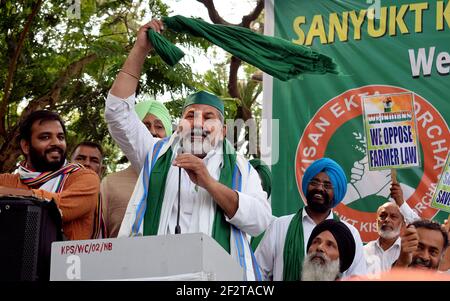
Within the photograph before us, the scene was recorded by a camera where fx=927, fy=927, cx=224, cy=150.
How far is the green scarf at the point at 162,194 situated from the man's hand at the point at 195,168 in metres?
0.19

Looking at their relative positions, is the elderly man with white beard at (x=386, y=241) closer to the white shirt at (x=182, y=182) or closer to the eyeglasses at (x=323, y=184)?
the eyeglasses at (x=323, y=184)

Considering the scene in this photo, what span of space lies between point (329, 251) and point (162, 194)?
0.98m

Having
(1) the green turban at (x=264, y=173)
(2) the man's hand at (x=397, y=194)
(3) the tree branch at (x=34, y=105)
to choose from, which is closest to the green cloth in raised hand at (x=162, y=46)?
(1) the green turban at (x=264, y=173)

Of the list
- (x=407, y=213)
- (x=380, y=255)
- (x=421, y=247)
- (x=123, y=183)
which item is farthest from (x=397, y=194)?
(x=123, y=183)

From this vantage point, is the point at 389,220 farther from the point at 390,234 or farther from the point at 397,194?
the point at 397,194

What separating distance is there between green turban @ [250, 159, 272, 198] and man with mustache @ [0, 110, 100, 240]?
1557 mm

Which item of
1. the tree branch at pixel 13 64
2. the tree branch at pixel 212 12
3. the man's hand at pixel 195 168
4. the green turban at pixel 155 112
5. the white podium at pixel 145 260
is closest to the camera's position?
the white podium at pixel 145 260

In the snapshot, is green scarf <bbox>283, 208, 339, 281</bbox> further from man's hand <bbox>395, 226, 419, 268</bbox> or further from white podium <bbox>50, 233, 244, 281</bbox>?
white podium <bbox>50, 233, 244, 281</bbox>

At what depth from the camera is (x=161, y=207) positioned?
4223mm

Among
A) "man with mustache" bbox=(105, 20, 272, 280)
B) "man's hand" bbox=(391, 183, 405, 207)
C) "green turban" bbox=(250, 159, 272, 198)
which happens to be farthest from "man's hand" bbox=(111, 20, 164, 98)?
"man's hand" bbox=(391, 183, 405, 207)

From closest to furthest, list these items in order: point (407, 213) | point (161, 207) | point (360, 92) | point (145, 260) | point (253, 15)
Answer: point (145, 260) → point (161, 207) → point (407, 213) → point (360, 92) → point (253, 15)

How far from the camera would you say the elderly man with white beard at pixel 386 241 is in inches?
216

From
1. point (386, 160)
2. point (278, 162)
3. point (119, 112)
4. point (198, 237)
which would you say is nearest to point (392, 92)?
point (386, 160)
